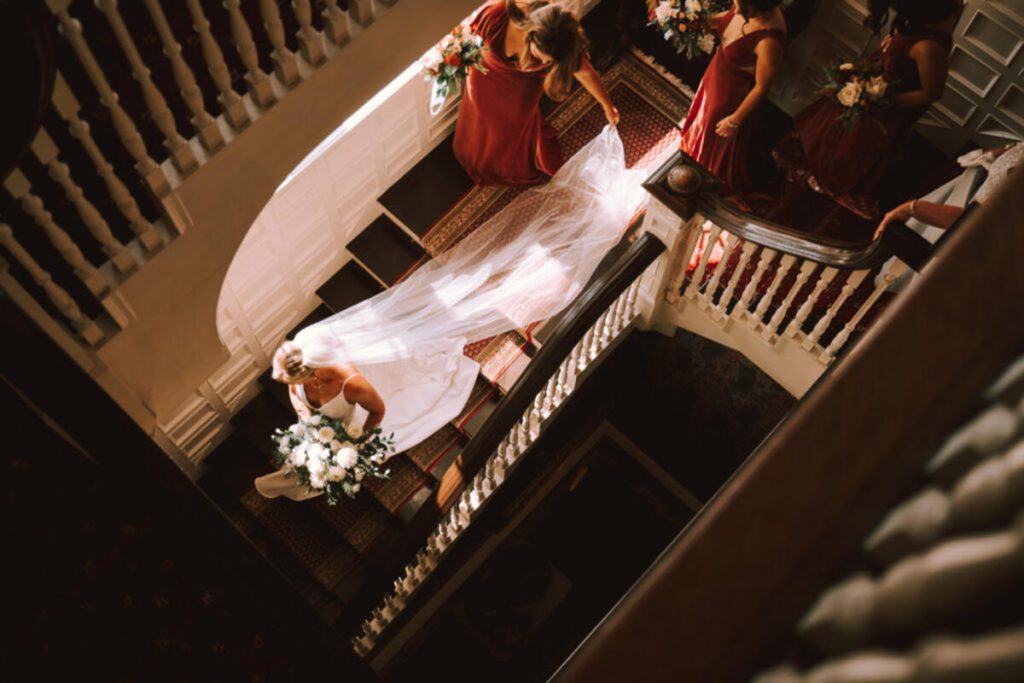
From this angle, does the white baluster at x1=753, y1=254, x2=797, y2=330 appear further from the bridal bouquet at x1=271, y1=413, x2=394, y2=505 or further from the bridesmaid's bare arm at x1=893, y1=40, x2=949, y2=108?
the bridal bouquet at x1=271, y1=413, x2=394, y2=505

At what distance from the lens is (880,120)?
590 cm

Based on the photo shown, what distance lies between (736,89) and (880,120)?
34.9 inches

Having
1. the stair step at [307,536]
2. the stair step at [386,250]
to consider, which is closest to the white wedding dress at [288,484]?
the stair step at [307,536]

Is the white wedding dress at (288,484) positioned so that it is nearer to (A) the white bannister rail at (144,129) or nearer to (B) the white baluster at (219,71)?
(A) the white bannister rail at (144,129)

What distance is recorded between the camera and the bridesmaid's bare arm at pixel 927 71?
18.4ft

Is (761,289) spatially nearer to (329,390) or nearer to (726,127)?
(726,127)

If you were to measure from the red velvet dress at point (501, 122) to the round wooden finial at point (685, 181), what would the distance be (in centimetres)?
170

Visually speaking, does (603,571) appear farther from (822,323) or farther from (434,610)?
(822,323)

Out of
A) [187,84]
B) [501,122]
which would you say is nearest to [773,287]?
[501,122]

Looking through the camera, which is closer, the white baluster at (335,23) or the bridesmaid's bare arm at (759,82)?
the white baluster at (335,23)

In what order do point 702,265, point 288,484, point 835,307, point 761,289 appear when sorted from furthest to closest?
1. point 288,484
2. point 761,289
3. point 702,265
4. point 835,307

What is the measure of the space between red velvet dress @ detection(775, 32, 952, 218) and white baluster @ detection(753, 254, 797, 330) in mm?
1134

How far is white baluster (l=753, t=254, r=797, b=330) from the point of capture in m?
5.06

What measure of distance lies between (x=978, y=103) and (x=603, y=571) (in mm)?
5083
